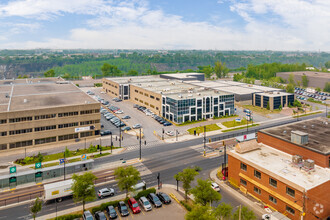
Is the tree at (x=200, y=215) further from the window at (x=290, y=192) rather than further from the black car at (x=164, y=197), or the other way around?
the window at (x=290, y=192)

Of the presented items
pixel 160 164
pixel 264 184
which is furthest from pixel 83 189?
pixel 264 184

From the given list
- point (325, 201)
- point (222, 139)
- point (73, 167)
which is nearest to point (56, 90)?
point (73, 167)

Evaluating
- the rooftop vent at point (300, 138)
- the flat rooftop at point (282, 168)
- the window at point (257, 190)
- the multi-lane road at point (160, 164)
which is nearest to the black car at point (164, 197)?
the multi-lane road at point (160, 164)

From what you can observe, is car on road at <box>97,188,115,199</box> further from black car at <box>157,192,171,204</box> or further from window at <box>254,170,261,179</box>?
window at <box>254,170,261,179</box>

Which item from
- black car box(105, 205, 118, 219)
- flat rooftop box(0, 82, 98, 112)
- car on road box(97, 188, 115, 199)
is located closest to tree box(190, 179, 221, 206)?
black car box(105, 205, 118, 219)

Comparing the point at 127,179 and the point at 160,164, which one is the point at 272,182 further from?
the point at 160,164

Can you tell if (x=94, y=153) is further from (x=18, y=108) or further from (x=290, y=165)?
(x=290, y=165)
